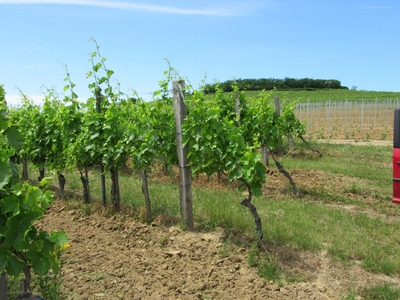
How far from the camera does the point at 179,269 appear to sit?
4.27 m

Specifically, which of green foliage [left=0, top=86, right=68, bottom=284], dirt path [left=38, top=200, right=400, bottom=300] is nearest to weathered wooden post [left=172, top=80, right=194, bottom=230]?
dirt path [left=38, top=200, right=400, bottom=300]

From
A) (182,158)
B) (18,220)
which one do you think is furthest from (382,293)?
(18,220)

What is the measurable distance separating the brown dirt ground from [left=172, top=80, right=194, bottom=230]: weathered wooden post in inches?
10.4

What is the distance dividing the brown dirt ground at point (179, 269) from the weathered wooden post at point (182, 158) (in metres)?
0.26

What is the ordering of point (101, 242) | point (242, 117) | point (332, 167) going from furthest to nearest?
point (332, 167) < point (242, 117) < point (101, 242)

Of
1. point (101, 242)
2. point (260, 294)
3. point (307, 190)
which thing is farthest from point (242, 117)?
point (260, 294)

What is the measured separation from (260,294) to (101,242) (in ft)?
7.40

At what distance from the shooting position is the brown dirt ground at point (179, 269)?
383 cm

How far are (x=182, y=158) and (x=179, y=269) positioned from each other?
1.60 m

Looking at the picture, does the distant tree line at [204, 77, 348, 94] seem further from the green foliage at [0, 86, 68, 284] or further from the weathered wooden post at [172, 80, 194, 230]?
the green foliage at [0, 86, 68, 284]

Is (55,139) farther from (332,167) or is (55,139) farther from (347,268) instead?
(332,167)

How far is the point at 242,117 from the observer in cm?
909

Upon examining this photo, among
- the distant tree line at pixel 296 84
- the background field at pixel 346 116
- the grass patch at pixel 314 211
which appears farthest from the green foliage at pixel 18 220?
the distant tree line at pixel 296 84

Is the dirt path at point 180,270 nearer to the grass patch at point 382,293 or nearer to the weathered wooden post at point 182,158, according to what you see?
the grass patch at point 382,293
